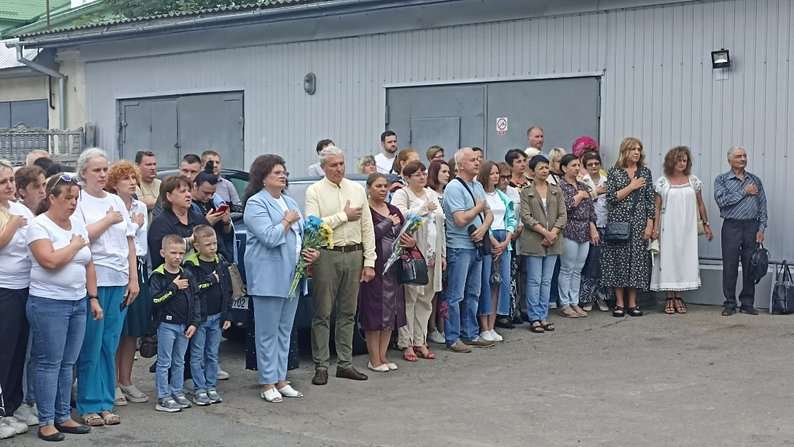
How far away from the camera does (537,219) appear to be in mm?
11695

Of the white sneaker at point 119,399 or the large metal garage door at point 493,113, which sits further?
the large metal garage door at point 493,113

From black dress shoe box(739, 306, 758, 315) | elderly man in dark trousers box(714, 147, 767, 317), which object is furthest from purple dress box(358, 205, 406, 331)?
black dress shoe box(739, 306, 758, 315)

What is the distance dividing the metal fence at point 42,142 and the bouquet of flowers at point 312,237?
12695 mm

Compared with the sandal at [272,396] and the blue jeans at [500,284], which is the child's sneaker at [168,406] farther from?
the blue jeans at [500,284]

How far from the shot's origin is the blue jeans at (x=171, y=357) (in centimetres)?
809

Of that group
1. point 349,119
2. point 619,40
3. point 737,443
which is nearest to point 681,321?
point 619,40

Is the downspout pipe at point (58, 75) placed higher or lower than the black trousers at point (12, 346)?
higher

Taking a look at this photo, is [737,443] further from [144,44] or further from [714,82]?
[144,44]

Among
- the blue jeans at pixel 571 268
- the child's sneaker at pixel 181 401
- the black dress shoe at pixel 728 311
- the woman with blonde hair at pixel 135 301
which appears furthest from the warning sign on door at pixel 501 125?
the child's sneaker at pixel 181 401

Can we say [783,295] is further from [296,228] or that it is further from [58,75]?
[58,75]

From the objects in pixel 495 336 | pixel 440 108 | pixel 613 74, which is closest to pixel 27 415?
pixel 495 336

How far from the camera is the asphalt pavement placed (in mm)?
A: 7422

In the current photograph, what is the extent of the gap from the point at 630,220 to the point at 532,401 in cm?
449

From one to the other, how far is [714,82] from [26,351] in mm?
8590
